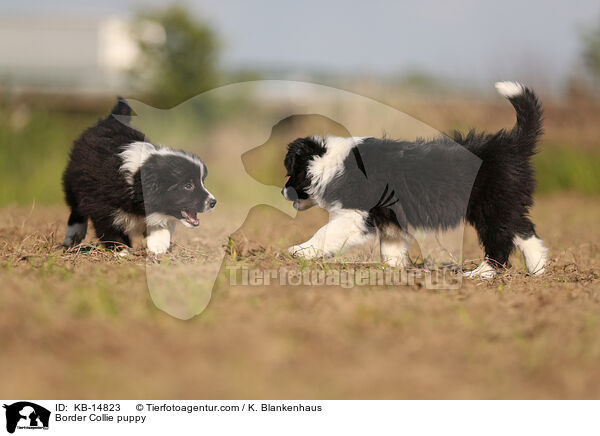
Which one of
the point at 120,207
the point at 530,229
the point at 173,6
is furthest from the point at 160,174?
the point at 173,6

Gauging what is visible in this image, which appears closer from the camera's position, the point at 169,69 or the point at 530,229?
the point at 530,229

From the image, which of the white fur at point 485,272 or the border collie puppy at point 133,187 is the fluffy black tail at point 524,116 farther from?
the border collie puppy at point 133,187

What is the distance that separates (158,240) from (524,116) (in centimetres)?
288

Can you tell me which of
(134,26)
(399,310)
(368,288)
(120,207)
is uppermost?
(134,26)

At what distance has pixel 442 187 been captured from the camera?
4273 mm

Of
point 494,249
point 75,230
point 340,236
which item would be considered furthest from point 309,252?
point 75,230

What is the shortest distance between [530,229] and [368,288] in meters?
1.43

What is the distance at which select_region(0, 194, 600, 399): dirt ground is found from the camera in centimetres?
233

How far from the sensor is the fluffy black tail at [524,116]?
4281mm

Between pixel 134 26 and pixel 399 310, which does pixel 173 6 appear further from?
pixel 399 310
